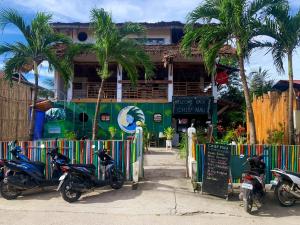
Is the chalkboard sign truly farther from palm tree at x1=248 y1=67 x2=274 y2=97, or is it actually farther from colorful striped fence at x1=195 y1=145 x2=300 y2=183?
palm tree at x1=248 y1=67 x2=274 y2=97

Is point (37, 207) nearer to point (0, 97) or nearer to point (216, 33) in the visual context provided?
point (0, 97)

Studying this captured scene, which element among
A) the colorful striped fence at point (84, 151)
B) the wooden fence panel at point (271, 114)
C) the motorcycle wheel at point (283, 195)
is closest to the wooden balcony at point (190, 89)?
the wooden fence panel at point (271, 114)

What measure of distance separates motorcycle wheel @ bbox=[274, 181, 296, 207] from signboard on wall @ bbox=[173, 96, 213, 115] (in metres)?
14.9

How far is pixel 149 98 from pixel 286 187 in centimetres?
1645

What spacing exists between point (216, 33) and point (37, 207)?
6325 millimetres

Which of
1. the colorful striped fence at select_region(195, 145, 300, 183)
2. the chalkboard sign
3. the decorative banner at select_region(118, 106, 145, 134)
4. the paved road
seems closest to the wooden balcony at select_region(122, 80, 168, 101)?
the decorative banner at select_region(118, 106, 145, 134)

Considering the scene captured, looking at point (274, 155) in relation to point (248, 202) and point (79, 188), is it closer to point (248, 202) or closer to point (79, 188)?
point (248, 202)

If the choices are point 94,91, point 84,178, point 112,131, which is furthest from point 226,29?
point 94,91

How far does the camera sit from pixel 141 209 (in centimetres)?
725

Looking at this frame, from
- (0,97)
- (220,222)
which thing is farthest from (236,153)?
(0,97)

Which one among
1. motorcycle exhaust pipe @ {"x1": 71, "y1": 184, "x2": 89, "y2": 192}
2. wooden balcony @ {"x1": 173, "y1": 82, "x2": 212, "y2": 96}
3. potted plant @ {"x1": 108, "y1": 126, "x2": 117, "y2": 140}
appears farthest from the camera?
wooden balcony @ {"x1": 173, "y1": 82, "x2": 212, "y2": 96}

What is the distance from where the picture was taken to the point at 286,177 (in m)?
7.64

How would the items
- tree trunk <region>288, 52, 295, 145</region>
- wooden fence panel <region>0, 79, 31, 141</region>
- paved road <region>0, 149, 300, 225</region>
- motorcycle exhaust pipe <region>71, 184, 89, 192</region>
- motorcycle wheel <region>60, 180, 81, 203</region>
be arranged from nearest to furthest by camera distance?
paved road <region>0, 149, 300, 225</region> < motorcycle wheel <region>60, 180, 81, 203</region> < motorcycle exhaust pipe <region>71, 184, 89, 192</region> < tree trunk <region>288, 52, 295, 145</region> < wooden fence panel <region>0, 79, 31, 141</region>

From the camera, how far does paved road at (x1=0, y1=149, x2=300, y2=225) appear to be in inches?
259
